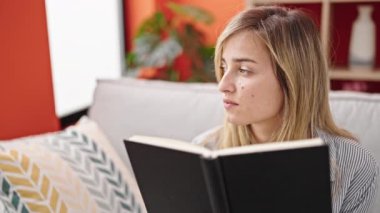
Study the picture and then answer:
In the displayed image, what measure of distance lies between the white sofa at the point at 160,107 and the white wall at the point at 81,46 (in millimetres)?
443

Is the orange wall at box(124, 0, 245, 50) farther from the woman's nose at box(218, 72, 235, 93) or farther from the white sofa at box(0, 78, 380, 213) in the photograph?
the woman's nose at box(218, 72, 235, 93)

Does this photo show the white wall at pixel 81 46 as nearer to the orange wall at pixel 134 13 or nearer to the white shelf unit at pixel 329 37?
the orange wall at pixel 134 13

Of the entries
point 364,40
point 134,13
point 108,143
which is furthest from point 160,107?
point 134,13

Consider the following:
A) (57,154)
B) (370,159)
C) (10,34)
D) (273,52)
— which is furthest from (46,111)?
(370,159)

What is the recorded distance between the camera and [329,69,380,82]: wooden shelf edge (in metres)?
1.97

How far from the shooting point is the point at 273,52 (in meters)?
0.84

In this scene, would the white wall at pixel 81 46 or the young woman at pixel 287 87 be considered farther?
the white wall at pixel 81 46

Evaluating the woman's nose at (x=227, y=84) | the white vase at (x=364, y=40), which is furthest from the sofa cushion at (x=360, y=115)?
the white vase at (x=364, y=40)

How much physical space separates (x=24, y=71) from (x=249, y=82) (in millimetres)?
871

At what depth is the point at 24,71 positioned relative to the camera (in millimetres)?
1425

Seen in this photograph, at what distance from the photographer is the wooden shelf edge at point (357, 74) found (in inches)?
77.5

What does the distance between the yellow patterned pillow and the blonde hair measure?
0.46 meters

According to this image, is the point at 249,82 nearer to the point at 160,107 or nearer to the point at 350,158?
the point at 350,158

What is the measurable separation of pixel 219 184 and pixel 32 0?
1.08m
